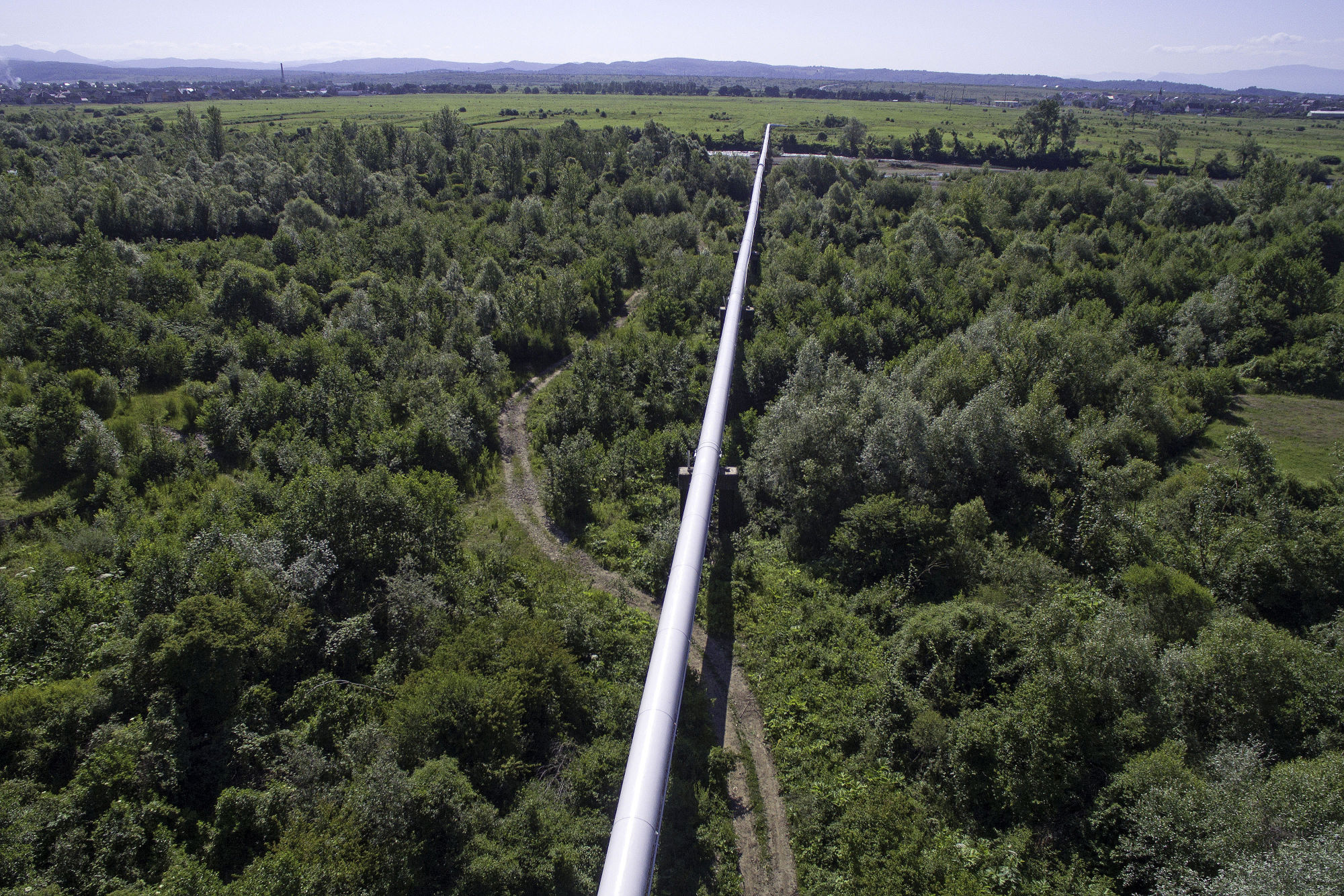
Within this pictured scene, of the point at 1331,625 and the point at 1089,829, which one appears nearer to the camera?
the point at 1089,829

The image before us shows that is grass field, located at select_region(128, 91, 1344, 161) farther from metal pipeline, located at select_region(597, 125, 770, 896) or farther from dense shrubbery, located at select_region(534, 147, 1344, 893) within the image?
metal pipeline, located at select_region(597, 125, 770, 896)

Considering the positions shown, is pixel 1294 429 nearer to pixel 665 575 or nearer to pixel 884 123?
pixel 665 575

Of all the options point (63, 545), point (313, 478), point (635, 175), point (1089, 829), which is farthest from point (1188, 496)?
point (635, 175)

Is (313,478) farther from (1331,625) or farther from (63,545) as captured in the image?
(1331,625)

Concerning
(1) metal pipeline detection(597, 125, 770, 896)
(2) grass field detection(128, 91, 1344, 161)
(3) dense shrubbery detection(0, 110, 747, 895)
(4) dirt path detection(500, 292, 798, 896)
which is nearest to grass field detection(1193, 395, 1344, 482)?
(4) dirt path detection(500, 292, 798, 896)

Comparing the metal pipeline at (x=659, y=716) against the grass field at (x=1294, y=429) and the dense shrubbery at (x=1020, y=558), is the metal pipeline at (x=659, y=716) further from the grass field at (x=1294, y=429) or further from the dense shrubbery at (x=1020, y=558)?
the grass field at (x=1294, y=429)
